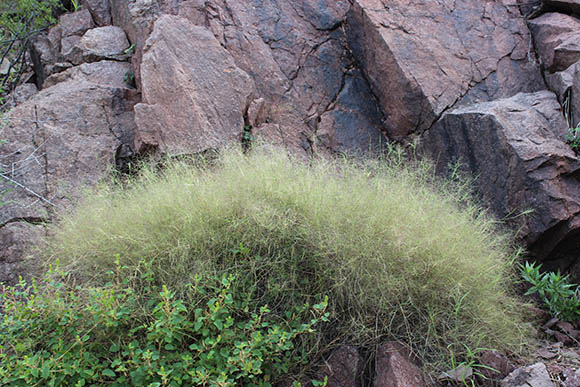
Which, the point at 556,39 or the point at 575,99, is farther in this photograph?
the point at 556,39

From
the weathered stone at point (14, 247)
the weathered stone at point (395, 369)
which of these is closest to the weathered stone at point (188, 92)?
the weathered stone at point (14, 247)

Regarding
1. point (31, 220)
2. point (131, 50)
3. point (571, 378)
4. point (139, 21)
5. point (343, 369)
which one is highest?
point (139, 21)

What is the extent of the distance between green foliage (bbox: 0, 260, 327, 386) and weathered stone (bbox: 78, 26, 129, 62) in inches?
126

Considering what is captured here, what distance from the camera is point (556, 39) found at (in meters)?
4.34

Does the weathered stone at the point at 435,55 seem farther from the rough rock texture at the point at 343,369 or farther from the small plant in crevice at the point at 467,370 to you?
the rough rock texture at the point at 343,369

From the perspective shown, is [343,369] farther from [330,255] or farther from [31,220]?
[31,220]

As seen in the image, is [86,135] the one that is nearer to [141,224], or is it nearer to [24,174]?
[24,174]

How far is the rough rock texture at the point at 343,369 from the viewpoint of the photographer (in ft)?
7.72

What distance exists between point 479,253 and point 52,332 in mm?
2322

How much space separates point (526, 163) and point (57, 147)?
3591 mm

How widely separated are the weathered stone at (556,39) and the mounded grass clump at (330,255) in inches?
83.5

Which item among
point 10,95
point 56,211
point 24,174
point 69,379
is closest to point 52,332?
point 69,379

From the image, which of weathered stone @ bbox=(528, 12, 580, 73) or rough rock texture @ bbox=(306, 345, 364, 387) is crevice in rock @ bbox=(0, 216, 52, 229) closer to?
rough rock texture @ bbox=(306, 345, 364, 387)

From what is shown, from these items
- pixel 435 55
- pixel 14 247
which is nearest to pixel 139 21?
pixel 14 247
